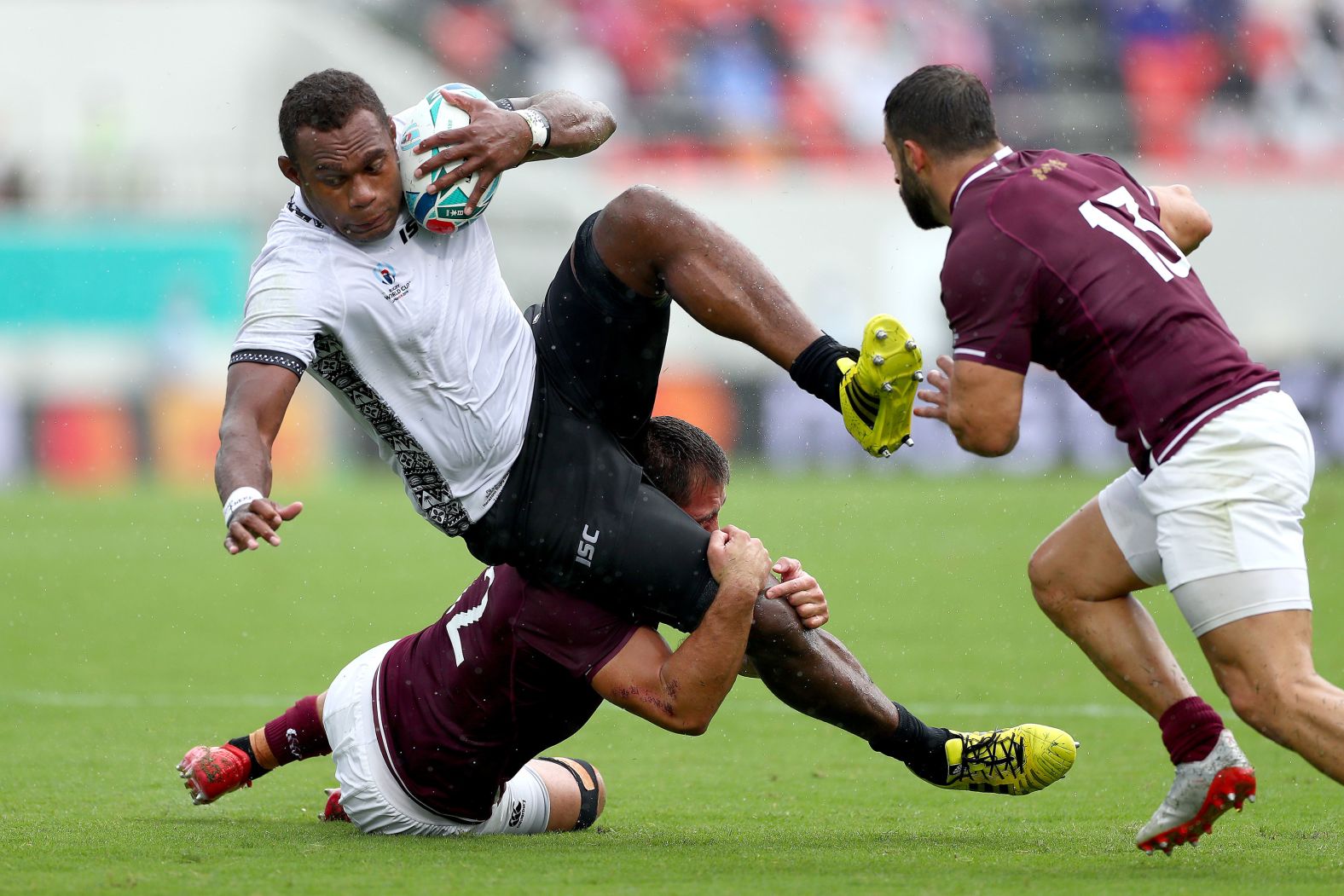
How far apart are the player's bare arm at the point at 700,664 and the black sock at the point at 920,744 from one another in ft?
2.29

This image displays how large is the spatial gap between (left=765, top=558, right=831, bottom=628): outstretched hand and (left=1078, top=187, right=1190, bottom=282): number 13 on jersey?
4.74 feet

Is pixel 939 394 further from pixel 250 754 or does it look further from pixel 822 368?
pixel 250 754

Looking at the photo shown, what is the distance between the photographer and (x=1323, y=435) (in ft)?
62.9

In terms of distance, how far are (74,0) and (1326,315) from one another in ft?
63.1

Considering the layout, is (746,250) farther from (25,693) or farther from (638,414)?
(25,693)

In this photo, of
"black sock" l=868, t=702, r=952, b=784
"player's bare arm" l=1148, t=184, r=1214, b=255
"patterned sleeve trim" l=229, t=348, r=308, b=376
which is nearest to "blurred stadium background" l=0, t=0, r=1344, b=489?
"black sock" l=868, t=702, r=952, b=784

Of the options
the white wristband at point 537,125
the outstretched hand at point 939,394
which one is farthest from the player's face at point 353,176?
the outstretched hand at point 939,394

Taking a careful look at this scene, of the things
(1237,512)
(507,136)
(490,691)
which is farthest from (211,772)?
(1237,512)

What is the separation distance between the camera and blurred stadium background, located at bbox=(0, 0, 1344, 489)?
2059 cm

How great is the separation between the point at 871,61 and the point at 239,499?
68.8 ft

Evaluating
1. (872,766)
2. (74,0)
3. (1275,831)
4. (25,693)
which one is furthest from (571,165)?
(1275,831)

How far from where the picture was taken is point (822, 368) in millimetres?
5238

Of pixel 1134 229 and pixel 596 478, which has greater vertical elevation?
pixel 1134 229

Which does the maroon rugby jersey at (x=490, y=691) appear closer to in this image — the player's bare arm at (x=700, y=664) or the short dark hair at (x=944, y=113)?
the player's bare arm at (x=700, y=664)
